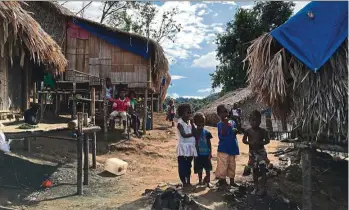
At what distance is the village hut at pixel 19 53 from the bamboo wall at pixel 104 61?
14.4 feet

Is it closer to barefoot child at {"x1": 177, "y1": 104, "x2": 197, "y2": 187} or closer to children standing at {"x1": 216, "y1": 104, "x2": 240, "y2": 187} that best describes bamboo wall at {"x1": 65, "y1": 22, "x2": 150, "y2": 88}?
barefoot child at {"x1": 177, "y1": 104, "x2": 197, "y2": 187}

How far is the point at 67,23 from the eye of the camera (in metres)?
15.3

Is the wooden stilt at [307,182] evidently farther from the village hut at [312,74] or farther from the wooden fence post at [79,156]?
the wooden fence post at [79,156]

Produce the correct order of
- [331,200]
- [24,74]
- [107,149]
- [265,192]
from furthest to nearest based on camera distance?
[107,149] < [24,74] < [331,200] < [265,192]

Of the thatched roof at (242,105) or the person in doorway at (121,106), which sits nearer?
the person in doorway at (121,106)

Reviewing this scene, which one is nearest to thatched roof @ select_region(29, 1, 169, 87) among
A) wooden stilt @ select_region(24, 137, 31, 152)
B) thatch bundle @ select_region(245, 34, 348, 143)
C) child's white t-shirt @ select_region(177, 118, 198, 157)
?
wooden stilt @ select_region(24, 137, 31, 152)

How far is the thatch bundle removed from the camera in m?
5.61

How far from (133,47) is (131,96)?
7.00ft

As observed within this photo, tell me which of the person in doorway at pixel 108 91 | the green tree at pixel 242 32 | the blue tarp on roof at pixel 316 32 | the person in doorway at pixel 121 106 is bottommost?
the person in doorway at pixel 121 106

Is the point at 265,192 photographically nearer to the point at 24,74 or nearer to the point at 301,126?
the point at 301,126

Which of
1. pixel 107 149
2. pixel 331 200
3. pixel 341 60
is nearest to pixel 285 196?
pixel 331 200

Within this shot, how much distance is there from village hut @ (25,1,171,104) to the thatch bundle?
8.41 meters

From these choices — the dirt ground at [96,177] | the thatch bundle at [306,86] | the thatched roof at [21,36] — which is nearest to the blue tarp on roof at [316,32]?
the thatch bundle at [306,86]

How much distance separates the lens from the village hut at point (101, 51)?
14805 mm
